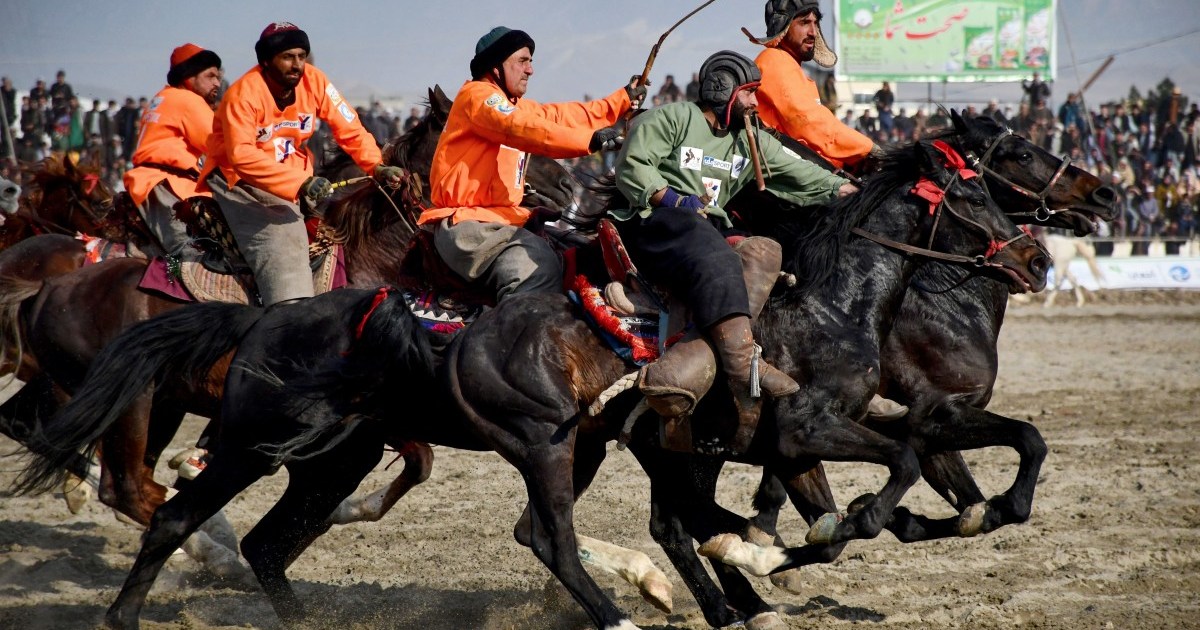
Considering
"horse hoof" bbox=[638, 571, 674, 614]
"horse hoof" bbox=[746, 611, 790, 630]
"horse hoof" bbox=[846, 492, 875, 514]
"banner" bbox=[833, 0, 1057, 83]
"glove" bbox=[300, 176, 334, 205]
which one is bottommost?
"horse hoof" bbox=[746, 611, 790, 630]

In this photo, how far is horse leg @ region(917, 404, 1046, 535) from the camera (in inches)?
190

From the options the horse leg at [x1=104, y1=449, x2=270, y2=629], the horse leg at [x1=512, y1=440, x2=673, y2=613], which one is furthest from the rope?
the horse leg at [x1=104, y1=449, x2=270, y2=629]

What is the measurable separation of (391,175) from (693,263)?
2.27 m

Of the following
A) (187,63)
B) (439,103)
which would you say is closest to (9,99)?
(187,63)

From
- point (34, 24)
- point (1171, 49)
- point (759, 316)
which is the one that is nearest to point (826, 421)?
point (759, 316)

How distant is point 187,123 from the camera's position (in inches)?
265

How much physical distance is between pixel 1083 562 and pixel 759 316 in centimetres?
234

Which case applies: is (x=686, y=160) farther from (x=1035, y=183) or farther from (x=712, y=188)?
(x=1035, y=183)

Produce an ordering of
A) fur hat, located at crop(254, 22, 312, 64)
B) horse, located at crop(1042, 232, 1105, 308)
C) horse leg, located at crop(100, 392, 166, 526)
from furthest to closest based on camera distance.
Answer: horse, located at crop(1042, 232, 1105, 308) → horse leg, located at crop(100, 392, 166, 526) → fur hat, located at crop(254, 22, 312, 64)

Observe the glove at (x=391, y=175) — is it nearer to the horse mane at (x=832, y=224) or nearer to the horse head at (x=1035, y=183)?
the horse mane at (x=832, y=224)

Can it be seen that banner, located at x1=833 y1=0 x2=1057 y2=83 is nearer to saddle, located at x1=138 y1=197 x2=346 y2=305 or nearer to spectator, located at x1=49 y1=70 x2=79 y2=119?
spectator, located at x1=49 y1=70 x2=79 y2=119

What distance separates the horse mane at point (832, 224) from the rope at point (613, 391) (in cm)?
75

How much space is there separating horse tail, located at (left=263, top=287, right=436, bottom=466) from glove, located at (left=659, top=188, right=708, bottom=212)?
1.11 metres

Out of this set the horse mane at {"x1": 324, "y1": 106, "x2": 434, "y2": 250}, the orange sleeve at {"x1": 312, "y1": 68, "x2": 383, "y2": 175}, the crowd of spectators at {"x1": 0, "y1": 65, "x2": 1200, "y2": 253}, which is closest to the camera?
the orange sleeve at {"x1": 312, "y1": 68, "x2": 383, "y2": 175}
